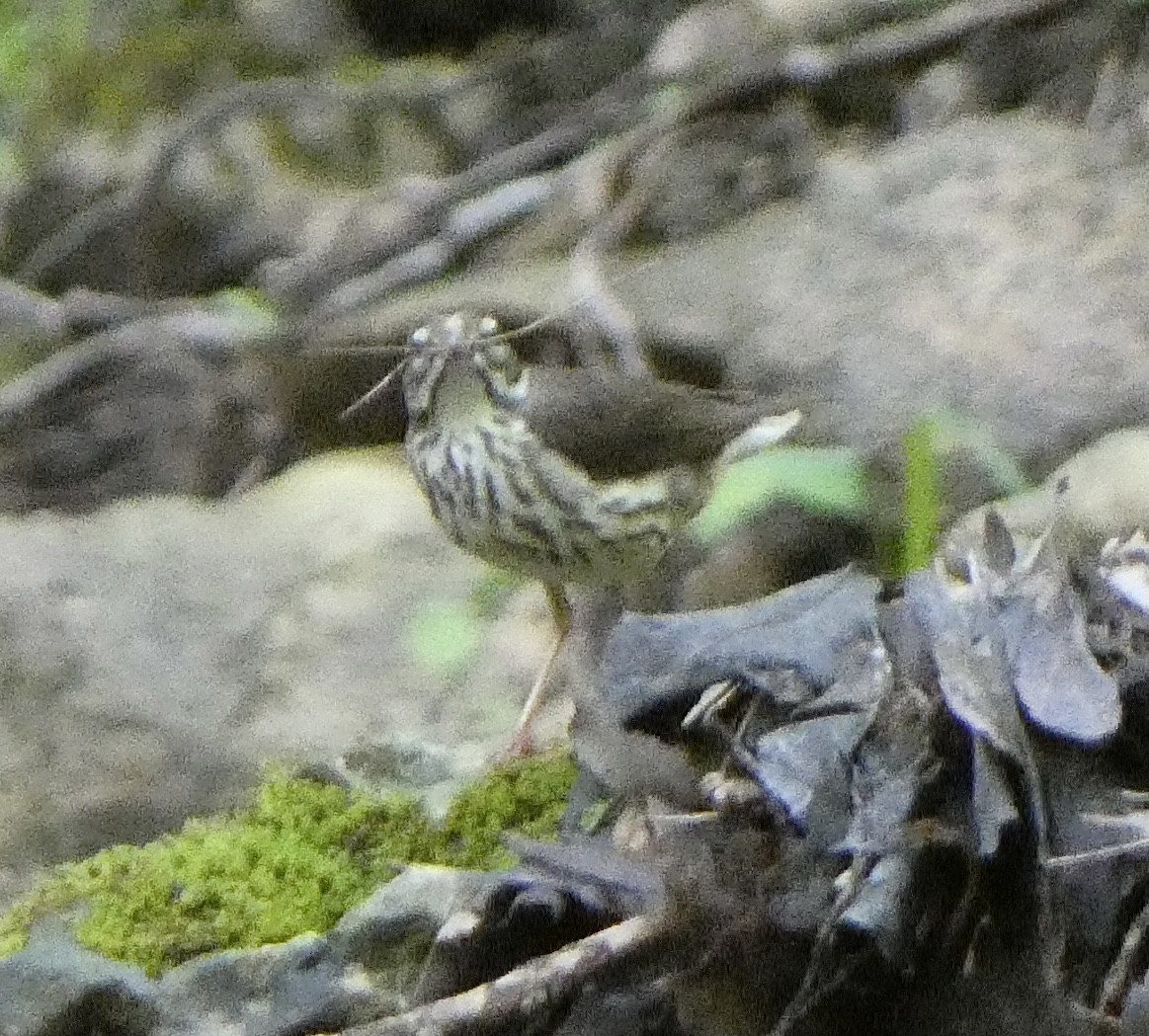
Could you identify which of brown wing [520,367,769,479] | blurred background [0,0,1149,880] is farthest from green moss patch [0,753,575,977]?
brown wing [520,367,769,479]

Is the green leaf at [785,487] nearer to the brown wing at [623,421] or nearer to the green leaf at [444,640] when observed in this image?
the brown wing at [623,421]

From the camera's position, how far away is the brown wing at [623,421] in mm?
2523

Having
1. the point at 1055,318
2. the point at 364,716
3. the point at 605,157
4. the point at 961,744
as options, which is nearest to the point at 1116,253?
the point at 1055,318

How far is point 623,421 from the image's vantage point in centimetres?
A: 261

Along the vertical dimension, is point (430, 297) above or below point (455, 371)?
below

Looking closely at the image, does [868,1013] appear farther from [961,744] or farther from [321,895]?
[321,895]

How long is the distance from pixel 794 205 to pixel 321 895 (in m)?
2.65

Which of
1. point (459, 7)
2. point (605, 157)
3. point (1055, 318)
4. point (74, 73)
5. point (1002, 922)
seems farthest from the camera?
point (459, 7)

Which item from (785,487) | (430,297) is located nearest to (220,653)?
(785,487)

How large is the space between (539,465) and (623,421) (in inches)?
8.4

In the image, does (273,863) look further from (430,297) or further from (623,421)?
(430,297)

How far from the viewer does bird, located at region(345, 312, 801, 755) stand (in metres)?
2.43

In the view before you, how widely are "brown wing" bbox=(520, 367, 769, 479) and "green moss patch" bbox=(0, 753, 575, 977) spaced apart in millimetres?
667

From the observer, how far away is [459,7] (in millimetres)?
4926
